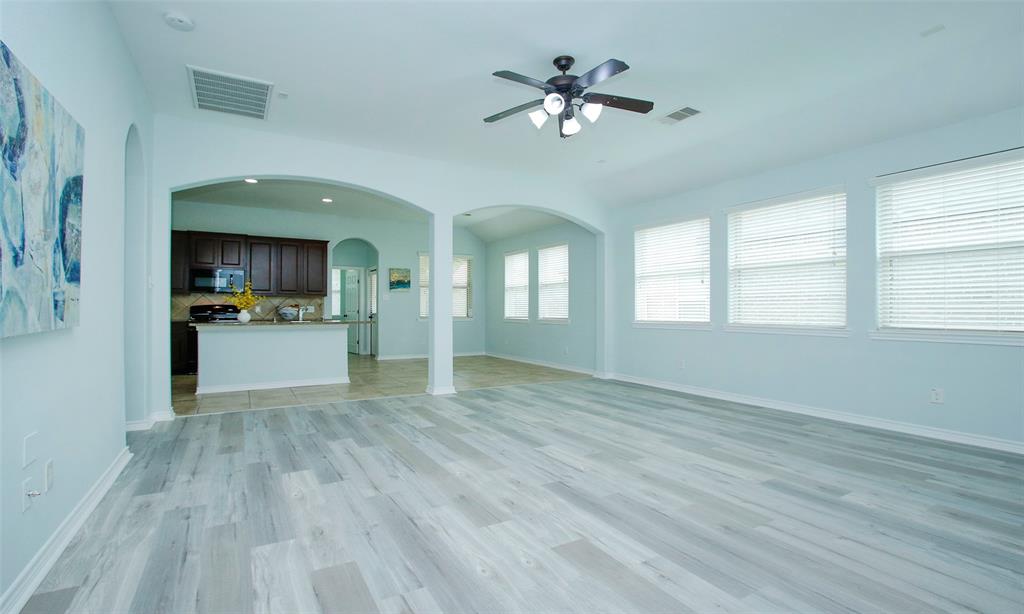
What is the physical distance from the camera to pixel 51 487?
7.02 feet

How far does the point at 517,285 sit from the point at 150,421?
269 inches

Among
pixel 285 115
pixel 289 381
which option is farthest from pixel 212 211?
pixel 285 115

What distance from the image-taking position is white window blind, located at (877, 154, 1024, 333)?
152 inches

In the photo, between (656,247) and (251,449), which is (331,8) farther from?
(656,247)

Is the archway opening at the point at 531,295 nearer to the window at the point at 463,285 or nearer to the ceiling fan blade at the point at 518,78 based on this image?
the window at the point at 463,285

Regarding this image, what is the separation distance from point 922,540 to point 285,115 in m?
5.66

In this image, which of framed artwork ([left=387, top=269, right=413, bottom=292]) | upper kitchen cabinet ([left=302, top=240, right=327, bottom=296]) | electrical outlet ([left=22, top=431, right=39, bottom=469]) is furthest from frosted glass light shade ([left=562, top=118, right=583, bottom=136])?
framed artwork ([left=387, top=269, right=413, bottom=292])

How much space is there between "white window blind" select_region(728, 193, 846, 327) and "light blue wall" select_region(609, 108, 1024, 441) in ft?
0.44

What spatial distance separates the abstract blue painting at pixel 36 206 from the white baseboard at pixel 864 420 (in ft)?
19.5

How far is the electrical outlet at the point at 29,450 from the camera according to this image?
188cm

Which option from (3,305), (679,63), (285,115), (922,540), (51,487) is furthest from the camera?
(285,115)

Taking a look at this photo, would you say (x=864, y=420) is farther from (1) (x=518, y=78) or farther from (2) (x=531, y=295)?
(2) (x=531, y=295)

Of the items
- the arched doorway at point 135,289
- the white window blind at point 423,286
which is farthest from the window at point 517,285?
the arched doorway at point 135,289

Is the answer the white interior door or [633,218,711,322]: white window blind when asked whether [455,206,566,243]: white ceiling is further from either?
the white interior door
